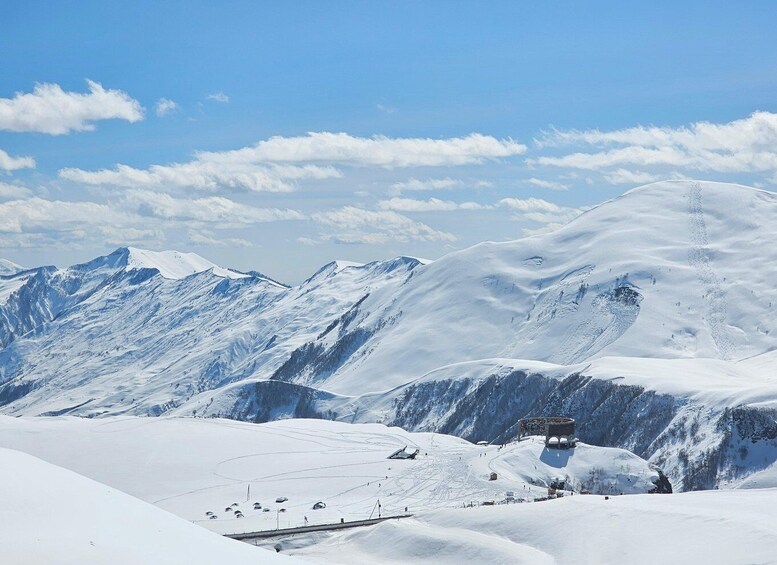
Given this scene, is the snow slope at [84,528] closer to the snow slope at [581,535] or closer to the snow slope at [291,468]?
the snow slope at [581,535]

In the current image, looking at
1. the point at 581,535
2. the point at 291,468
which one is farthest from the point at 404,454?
the point at 581,535

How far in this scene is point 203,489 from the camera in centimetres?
13825

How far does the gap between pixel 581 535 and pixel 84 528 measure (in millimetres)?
50409

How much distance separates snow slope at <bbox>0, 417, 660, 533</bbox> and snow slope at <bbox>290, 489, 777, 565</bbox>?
1964cm

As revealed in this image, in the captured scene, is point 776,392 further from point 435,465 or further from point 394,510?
point 394,510

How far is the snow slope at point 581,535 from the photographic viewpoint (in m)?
69.7

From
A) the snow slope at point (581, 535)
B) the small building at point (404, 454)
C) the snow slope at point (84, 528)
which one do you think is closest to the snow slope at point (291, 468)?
the small building at point (404, 454)

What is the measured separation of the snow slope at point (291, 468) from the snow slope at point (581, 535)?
64.4 feet

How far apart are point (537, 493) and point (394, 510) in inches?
892

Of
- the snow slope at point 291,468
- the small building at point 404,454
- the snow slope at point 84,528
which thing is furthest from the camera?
the small building at point 404,454

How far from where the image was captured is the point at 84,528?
4469 centimetres

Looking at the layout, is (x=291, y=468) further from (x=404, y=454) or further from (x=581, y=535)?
(x=581, y=535)

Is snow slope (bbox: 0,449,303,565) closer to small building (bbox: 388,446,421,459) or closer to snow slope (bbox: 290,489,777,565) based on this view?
snow slope (bbox: 290,489,777,565)

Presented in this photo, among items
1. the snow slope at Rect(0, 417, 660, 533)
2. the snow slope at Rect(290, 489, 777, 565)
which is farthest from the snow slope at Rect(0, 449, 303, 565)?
the snow slope at Rect(0, 417, 660, 533)
